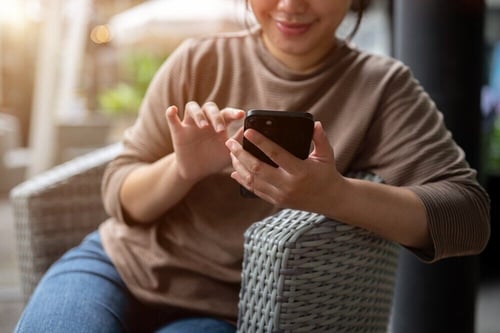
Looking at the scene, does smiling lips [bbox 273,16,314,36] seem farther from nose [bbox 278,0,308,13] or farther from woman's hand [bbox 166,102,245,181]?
woman's hand [bbox 166,102,245,181]

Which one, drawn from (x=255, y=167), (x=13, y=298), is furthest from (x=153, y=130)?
(x=13, y=298)

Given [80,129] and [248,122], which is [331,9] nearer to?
[248,122]

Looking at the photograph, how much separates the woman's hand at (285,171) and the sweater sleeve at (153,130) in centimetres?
40

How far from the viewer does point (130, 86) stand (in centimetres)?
388

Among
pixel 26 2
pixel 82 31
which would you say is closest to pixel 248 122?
pixel 26 2

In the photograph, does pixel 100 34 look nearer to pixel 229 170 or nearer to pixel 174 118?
pixel 229 170

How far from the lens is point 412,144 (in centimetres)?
115

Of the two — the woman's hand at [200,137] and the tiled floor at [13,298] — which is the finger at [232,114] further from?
the tiled floor at [13,298]

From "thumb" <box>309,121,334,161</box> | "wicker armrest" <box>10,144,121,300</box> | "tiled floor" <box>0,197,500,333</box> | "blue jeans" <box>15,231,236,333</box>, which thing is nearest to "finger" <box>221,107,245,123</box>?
"thumb" <box>309,121,334,161</box>

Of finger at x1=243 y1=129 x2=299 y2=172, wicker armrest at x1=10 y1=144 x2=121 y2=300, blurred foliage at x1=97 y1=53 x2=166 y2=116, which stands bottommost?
blurred foliage at x1=97 y1=53 x2=166 y2=116

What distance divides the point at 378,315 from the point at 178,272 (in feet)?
1.24

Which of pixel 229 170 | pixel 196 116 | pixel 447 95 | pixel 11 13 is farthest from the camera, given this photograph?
pixel 11 13

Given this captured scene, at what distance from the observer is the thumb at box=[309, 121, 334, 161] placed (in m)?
0.90

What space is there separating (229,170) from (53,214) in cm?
61
